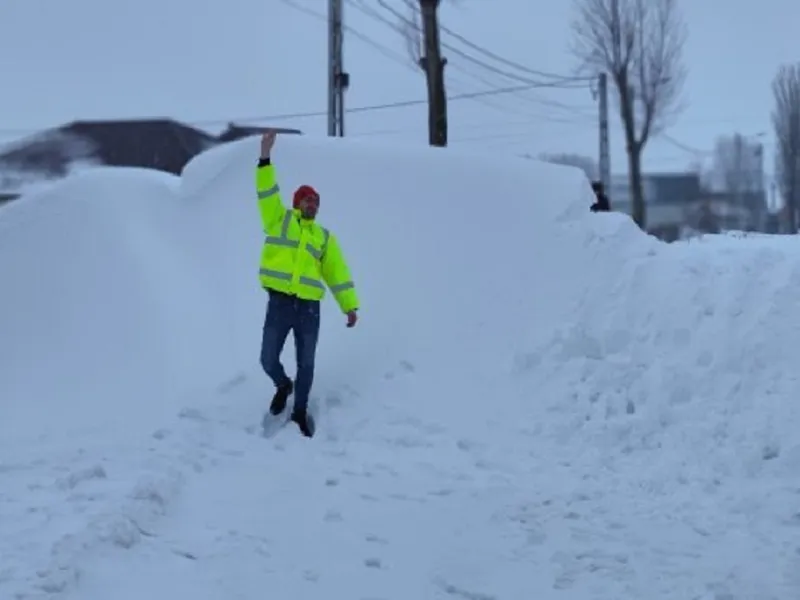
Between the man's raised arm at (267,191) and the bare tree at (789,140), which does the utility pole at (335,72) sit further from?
the bare tree at (789,140)

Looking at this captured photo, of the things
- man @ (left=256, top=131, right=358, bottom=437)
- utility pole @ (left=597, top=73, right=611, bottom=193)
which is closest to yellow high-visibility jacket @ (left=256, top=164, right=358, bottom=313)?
man @ (left=256, top=131, right=358, bottom=437)

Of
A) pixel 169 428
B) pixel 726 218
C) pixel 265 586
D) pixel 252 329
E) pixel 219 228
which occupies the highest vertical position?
pixel 726 218

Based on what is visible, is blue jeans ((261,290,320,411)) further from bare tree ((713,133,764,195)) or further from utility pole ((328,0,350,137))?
bare tree ((713,133,764,195))

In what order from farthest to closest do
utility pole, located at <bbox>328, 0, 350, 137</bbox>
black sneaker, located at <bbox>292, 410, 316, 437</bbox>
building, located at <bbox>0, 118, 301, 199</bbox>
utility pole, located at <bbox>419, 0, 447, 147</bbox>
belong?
building, located at <bbox>0, 118, 301, 199</bbox> → utility pole, located at <bbox>328, 0, 350, 137</bbox> → utility pole, located at <bbox>419, 0, 447, 147</bbox> → black sneaker, located at <bbox>292, 410, 316, 437</bbox>

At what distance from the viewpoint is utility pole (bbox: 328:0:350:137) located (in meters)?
18.8

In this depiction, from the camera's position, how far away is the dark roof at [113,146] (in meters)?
31.8

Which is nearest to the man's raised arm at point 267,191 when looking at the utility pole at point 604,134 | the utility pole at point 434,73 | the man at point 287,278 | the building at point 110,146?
the man at point 287,278

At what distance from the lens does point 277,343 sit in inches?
295

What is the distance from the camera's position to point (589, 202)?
10.4 m

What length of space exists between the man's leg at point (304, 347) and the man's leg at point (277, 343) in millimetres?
80

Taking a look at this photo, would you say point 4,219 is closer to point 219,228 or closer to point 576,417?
point 219,228

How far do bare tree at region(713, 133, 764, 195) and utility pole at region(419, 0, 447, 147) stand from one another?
51.9 m

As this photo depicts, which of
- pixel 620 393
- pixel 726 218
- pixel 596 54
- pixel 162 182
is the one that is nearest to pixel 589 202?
pixel 620 393

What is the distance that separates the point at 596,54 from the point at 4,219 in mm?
26986
